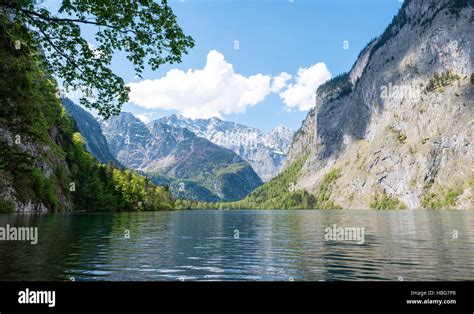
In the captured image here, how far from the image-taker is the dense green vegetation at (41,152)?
69.4 feet

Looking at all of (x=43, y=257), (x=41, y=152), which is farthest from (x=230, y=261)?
(x=41, y=152)

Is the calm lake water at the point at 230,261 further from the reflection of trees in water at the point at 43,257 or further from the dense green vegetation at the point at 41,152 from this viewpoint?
the dense green vegetation at the point at 41,152

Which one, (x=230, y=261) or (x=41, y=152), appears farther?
(x=230, y=261)

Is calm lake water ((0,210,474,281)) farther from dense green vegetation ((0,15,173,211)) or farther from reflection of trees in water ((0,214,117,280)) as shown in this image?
dense green vegetation ((0,15,173,211))

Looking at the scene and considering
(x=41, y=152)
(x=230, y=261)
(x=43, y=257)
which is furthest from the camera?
(x=230, y=261)

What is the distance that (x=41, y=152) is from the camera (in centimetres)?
2248

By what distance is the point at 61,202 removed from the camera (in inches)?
5020

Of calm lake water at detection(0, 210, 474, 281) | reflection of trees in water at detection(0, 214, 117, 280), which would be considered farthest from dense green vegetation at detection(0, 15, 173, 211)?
calm lake water at detection(0, 210, 474, 281)

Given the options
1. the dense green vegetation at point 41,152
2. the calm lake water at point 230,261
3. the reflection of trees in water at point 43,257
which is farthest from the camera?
the calm lake water at point 230,261

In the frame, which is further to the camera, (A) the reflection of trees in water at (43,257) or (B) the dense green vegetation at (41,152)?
(A) the reflection of trees in water at (43,257)

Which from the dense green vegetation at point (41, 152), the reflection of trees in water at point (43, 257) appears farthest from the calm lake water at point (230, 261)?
the dense green vegetation at point (41, 152)

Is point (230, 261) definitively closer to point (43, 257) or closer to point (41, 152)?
point (43, 257)

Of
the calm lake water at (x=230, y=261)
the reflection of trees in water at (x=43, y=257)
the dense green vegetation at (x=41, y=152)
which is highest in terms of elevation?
the dense green vegetation at (x=41, y=152)
